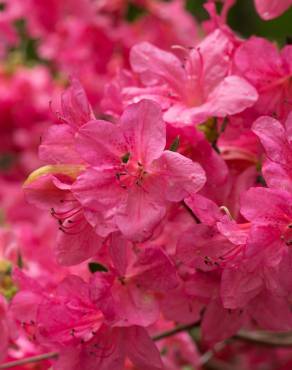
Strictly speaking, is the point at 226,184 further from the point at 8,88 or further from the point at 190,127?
the point at 8,88

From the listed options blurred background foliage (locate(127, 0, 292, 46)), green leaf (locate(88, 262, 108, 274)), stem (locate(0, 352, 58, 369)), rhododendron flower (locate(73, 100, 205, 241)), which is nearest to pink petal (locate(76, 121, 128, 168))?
rhododendron flower (locate(73, 100, 205, 241))

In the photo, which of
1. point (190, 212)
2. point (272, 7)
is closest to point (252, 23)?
point (272, 7)

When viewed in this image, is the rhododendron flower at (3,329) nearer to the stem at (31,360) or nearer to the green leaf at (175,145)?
the stem at (31,360)

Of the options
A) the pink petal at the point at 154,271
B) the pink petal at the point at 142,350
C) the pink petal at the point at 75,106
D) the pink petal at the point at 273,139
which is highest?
the pink petal at the point at 273,139

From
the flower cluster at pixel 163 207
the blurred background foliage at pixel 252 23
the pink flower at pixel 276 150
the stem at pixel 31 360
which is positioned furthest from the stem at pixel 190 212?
the blurred background foliage at pixel 252 23

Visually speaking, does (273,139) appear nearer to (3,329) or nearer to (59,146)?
(59,146)

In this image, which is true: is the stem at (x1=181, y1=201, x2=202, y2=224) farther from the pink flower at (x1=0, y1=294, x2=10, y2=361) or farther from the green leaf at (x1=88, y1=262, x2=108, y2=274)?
the pink flower at (x1=0, y1=294, x2=10, y2=361)

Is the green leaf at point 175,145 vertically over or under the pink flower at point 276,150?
under

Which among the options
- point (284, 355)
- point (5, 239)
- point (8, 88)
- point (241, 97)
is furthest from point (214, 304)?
point (8, 88)

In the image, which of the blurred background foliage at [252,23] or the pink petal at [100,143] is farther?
the blurred background foliage at [252,23]
